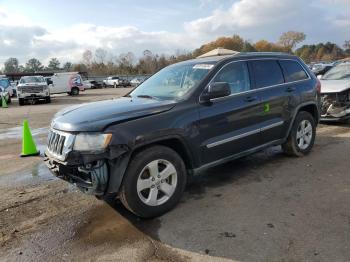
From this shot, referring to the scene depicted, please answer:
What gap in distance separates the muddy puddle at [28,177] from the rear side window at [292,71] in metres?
4.26

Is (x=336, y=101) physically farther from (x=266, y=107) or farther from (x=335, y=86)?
(x=266, y=107)

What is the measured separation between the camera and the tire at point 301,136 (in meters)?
6.24

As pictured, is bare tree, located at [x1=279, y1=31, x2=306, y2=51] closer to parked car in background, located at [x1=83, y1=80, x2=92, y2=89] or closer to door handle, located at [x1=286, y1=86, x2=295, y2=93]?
parked car in background, located at [x1=83, y1=80, x2=92, y2=89]

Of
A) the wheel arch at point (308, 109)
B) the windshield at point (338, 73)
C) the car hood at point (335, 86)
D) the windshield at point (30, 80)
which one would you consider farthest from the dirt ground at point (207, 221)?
the windshield at point (30, 80)

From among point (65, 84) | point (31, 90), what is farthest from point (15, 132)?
point (65, 84)

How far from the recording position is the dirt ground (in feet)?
11.3

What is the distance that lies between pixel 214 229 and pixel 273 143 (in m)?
2.45

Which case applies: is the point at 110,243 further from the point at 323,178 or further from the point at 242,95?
the point at 323,178

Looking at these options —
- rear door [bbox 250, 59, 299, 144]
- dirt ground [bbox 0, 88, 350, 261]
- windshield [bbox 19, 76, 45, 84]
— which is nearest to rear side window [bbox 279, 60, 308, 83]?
rear door [bbox 250, 59, 299, 144]

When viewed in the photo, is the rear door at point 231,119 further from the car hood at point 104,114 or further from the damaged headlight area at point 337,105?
the damaged headlight area at point 337,105

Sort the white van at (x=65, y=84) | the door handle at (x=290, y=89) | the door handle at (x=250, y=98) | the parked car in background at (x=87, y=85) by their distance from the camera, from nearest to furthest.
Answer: the door handle at (x=250, y=98) → the door handle at (x=290, y=89) → the white van at (x=65, y=84) → the parked car in background at (x=87, y=85)

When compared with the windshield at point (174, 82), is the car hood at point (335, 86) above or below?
below

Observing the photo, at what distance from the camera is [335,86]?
9.43m

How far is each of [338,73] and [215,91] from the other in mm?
7486
